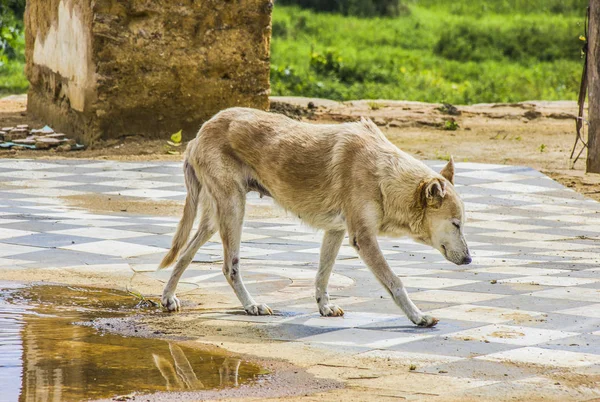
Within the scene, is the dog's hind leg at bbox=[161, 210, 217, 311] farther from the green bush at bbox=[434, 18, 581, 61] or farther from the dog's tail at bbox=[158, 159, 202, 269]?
the green bush at bbox=[434, 18, 581, 61]

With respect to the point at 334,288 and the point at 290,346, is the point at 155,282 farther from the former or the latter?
the point at 290,346

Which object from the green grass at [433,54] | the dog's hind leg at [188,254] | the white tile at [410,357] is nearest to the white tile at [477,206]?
the dog's hind leg at [188,254]

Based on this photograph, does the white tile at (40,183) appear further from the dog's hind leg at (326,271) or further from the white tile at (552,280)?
the white tile at (552,280)

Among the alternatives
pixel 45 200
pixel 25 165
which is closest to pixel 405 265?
pixel 45 200

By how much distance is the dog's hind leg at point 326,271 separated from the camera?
20.8 ft

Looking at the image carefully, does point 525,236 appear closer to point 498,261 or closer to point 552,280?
point 498,261

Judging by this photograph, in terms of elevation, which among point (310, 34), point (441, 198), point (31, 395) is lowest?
point (310, 34)

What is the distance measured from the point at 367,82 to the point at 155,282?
615 inches

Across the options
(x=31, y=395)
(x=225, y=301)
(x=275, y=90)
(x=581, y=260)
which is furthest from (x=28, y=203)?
(x=275, y=90)

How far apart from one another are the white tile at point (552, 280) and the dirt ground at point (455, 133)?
450cm

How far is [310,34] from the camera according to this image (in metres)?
30.0

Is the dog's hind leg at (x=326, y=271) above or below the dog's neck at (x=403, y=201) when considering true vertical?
below

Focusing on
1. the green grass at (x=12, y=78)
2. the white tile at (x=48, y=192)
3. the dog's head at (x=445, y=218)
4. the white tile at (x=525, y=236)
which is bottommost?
the green grass at (x=12, y=78)

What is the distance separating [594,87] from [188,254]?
25.5 ft
